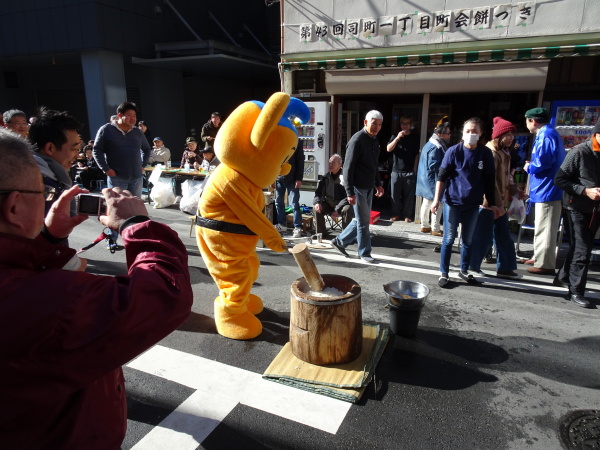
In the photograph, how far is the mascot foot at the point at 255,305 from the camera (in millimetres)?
4367

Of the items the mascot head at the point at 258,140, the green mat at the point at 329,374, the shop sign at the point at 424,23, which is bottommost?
the green mat at the point at 329,374

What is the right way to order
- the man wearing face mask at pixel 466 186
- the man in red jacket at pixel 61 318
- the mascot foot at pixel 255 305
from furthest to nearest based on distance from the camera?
1. the man wearing face mask at pixel 466 186
2. the mascot foot at pixel 255 305
3. the man in red jacket at pixel 61 318

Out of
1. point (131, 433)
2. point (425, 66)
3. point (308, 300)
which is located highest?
point (425, 66)

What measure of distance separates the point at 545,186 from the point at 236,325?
174 inches

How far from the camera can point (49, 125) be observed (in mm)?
3318

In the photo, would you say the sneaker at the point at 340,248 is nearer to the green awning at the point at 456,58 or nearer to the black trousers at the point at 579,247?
the black trousers at the point at 579,247

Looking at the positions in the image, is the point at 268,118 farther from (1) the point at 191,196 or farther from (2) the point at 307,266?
(1) the point at 191,196

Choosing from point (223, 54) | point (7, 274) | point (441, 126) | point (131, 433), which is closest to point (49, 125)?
point (131, 433)

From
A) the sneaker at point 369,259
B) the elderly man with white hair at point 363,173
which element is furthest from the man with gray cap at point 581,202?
the sneaker at point 369,259

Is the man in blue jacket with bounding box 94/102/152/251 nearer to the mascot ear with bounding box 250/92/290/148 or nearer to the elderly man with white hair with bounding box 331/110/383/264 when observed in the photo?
the elderly man with white hair with bounding box 331/110/383/264

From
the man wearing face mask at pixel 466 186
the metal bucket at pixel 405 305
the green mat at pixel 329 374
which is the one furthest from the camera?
the man wearing face mask at pixel 466 186

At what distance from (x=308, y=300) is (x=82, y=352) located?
222 centimetres

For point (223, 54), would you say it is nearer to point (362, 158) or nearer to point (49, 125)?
point (362, 158)

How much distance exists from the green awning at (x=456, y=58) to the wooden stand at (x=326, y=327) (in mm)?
5961
